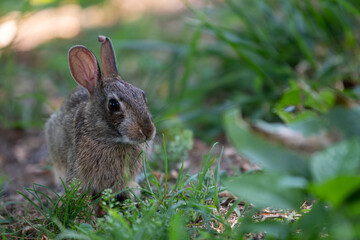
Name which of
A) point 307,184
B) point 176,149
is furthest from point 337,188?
point 176,149

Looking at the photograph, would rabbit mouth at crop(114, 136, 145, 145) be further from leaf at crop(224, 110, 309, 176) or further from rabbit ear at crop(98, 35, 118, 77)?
leaf at crop(224, 110, 309, 176)

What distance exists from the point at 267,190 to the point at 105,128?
5.53ft

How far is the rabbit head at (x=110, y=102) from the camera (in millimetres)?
3066

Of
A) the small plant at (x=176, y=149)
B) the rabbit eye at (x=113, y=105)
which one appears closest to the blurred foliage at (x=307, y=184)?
the rabbit eye at (x=113, y=105)

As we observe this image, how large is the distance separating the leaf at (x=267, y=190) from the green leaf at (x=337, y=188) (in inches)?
4.0

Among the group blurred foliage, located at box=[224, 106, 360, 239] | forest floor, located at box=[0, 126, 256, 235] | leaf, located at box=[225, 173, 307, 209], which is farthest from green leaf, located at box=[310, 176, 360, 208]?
forest floor, located at box=[0, 126, 256, 235]

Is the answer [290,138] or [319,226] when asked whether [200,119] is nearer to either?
[290,138]

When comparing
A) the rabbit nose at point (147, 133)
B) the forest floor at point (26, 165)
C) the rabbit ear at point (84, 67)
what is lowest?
the forest floor at point (26, 165)

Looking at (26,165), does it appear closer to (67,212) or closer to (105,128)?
(105,128)

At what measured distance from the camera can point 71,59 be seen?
3.46 m

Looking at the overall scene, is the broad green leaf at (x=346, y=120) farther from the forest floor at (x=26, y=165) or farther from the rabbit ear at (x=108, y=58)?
the rabbit ear at (x=108, y=58)

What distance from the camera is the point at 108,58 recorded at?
3633 mm

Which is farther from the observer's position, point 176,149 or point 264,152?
point 176,149

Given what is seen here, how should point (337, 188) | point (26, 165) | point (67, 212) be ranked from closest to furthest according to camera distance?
point (337, 188)
point (67, 212)
point (26, 165)
